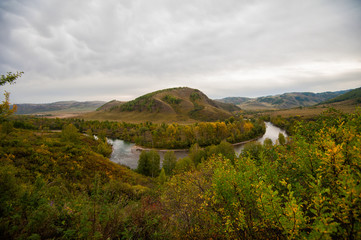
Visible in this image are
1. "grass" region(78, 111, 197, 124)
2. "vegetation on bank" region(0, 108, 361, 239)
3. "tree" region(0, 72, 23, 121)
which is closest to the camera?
"vegetation on bank" region(0, 108, 361, 239)

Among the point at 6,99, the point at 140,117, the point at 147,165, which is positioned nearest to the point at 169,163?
the point at 147,165

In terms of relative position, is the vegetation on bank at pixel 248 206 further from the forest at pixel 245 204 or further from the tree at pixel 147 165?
the tree at pixel 147 165

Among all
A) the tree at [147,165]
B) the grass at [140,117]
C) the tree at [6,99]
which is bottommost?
the tree at [147,165]

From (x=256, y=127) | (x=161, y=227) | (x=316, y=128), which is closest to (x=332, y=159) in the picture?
(x=316, y=128)

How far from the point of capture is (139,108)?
199 m

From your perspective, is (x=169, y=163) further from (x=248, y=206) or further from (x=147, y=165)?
(x=248, y=206)

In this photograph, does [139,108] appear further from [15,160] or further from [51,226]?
[51,226]

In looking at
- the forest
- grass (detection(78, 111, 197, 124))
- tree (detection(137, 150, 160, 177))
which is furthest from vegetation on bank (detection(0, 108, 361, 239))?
grass (detection(78, 111, 197, 124))

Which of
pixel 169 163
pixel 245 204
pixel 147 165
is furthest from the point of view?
pixel 169 163

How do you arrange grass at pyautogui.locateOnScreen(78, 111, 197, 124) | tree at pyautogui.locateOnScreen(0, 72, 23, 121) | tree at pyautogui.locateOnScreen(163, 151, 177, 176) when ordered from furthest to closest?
1. grass at pyautogui.locateOnScreen(78, 111, 197, 124)
2. tree at pyautogui.locateOnScreen(163, 151, 177, 176)
3. tree at pyautogui.locateOnScreen(0, 72, 23, 121)

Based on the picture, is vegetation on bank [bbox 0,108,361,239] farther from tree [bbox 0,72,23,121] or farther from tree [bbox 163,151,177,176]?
tree [bbox 163,151,177,176]

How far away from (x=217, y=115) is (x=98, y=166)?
479ft

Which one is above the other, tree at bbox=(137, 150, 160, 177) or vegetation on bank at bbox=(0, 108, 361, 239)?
vegetation on bank at bbox=(0, 108, 361, 239)

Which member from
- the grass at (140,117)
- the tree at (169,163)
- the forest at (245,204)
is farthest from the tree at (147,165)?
the grass at (140,117)
